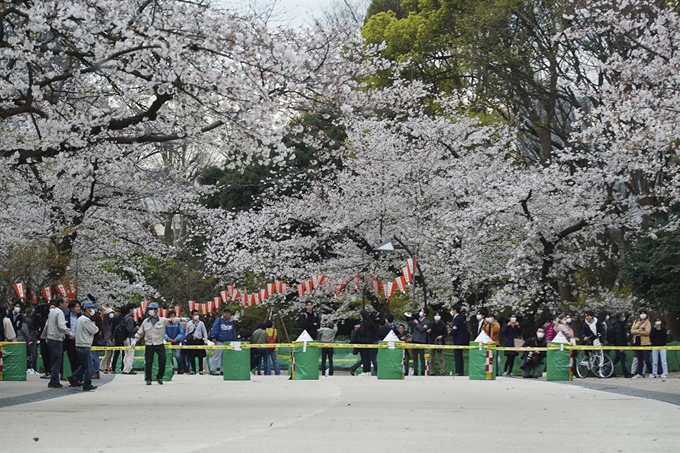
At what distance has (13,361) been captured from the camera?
22922 millimetres

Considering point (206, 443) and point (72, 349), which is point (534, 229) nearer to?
point (72, 349)

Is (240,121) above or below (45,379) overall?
above

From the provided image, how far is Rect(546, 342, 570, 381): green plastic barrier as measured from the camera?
23422 mm

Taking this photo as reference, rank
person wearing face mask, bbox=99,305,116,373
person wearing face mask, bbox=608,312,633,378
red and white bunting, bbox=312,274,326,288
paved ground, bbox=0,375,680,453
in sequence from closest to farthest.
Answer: paved ground, bbox=0,375,680,453 → person wearing face mask, bbox=99,305,116,373 → person wearing face mask, bbox=608,312,633,378 → red and white bunting, bbox=312,274,326,288

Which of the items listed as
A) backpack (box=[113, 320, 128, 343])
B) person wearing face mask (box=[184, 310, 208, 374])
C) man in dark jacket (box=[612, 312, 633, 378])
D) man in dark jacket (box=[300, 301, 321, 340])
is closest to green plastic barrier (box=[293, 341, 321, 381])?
man in dark jacket (box=[300, 301, 321, 340])

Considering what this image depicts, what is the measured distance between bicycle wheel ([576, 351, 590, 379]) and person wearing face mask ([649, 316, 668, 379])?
1565 mm

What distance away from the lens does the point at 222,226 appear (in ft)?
117

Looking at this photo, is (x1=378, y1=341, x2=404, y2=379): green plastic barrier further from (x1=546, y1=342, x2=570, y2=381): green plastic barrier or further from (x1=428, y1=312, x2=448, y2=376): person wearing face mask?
(x1=428, y1=312, x2=448, y2=376): person wearing face mask

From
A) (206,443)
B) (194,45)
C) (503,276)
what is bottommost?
(206,443)

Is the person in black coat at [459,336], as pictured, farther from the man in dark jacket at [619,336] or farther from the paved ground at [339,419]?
the paved ground at [339,419]

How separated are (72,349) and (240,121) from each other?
24.5ft

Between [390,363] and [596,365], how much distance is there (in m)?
5.59

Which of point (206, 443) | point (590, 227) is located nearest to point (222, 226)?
point (590, 227)

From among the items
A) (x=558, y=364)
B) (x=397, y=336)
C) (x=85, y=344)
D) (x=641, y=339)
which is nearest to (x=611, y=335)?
(x=641, y=339)
